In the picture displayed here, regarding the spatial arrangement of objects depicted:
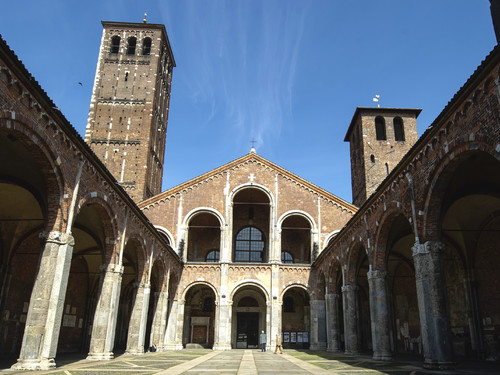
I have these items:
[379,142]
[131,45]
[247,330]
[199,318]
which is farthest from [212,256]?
[131,45]

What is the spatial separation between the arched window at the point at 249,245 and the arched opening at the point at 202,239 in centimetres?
174

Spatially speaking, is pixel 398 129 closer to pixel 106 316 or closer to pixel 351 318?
pixel 351 318

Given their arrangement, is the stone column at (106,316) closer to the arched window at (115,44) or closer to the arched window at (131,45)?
the arched window at (115,44)

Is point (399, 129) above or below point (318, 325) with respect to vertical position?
above

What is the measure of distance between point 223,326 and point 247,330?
465cm

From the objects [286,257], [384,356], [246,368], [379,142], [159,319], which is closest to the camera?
[246,368]

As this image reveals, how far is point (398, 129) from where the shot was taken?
38.5m

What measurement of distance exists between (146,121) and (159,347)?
68.1ft

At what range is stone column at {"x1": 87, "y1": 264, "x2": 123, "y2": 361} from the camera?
Result: 609 inches

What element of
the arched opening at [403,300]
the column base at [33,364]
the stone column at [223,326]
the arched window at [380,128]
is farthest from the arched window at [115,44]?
the column base at [33,364]

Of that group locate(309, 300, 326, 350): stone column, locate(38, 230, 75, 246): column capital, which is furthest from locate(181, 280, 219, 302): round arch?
locate(38, 230, 75, 246): column capital

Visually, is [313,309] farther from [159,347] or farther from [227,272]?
[159,347]

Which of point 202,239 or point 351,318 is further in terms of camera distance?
→ point 202,239

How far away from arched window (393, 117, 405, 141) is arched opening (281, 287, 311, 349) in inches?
664
